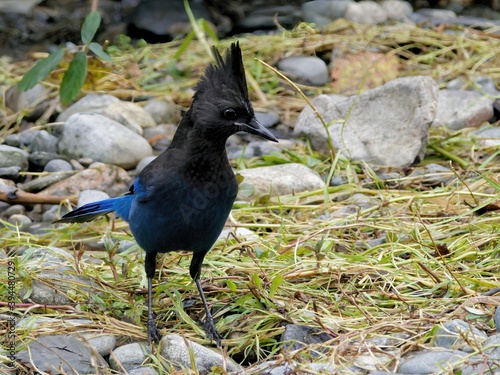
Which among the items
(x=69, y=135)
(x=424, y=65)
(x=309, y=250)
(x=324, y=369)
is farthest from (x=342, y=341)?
(x=424, y=65)

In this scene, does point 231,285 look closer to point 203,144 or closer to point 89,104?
point 203,144

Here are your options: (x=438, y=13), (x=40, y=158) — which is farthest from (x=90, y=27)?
(x=438, y=13)

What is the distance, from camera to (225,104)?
380 centimetres

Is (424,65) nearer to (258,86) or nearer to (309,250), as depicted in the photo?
(258,86)

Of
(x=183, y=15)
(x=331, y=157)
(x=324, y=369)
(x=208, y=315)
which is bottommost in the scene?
(x=183, y=15)

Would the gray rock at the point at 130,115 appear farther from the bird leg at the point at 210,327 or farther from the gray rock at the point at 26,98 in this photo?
the bird leg at the point at 210,327

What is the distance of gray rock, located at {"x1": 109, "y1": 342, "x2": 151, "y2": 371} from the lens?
3502 millimetres

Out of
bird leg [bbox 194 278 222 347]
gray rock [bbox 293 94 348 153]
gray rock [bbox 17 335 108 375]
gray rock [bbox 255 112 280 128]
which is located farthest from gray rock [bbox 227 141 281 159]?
gray rock [bbox 17 335 108 375]

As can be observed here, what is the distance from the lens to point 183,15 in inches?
382

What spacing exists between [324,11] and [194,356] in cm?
642

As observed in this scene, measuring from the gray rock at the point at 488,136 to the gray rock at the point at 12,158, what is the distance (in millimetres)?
3006

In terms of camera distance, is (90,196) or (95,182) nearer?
(90,196)

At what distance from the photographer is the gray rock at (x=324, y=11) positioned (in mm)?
9109

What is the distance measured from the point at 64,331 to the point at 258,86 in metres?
3.88
